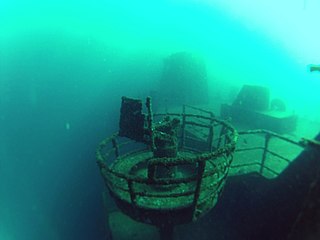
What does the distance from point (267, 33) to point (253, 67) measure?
44.4ft

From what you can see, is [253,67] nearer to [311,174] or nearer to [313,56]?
[313,56]

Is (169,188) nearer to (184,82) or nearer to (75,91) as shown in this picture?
(184,82)

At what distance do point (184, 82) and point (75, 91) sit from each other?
3302 centimetres

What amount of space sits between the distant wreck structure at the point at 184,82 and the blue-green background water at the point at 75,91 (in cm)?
674

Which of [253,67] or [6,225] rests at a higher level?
[253,67]

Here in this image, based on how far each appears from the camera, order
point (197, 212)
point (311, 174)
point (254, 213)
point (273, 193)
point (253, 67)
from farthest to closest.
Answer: point (253, 67), point (197, 212), point (254, 213), point (273, 193), point (311, 174)

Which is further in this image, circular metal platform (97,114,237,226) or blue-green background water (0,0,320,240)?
blue-green background water (0,0,320,240)

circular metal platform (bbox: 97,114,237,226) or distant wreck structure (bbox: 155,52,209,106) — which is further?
distant wreck structure (bbox: 155,52,209,106)

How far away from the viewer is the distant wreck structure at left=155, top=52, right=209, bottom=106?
2131 cm

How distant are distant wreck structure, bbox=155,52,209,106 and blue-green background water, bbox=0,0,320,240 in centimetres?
674

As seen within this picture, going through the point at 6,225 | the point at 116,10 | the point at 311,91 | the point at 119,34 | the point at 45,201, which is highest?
the point at 116,10

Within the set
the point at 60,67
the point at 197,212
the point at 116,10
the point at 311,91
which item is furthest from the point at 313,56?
the point at 116,10

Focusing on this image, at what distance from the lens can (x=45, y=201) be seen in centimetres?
3344

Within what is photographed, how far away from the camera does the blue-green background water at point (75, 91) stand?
105 ft
